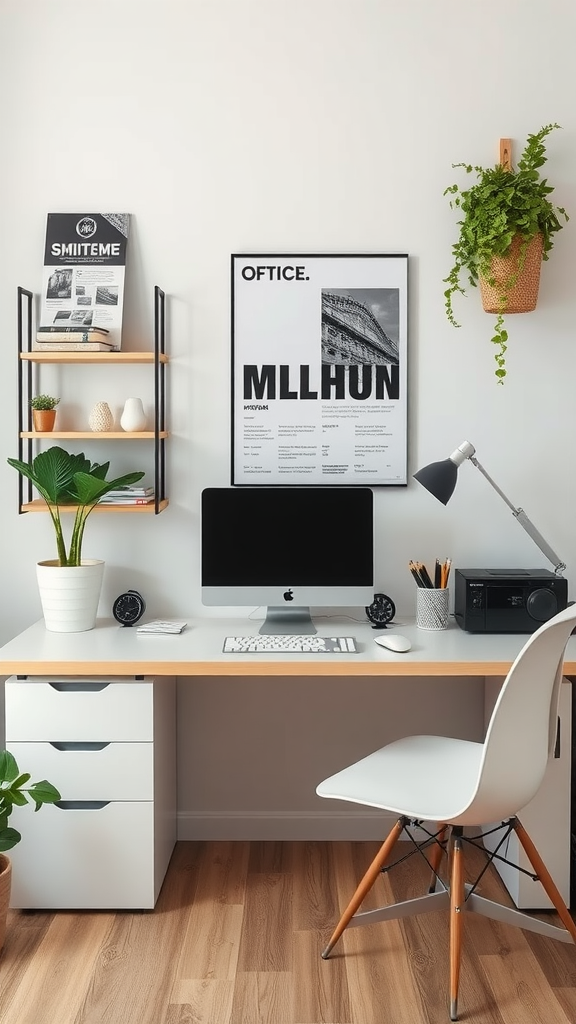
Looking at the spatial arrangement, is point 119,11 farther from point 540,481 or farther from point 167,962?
point 167,962

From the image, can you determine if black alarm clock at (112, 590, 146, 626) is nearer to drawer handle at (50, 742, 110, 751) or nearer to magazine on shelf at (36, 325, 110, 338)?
drawer handle at (50, 742, 110, 751)

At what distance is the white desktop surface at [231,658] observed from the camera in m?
2.35

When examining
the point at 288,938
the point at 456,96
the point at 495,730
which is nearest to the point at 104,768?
the point at 288,938

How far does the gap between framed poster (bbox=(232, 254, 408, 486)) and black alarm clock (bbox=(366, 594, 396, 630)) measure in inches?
15.7

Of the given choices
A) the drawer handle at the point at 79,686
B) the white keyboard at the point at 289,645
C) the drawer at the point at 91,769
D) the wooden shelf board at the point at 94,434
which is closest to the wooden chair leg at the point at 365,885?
the white keyboard at the point at 289,645

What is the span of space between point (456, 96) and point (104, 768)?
2.33 meters

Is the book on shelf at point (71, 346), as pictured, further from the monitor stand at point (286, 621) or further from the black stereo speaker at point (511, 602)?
the black stereo speaker at point (511, 602)

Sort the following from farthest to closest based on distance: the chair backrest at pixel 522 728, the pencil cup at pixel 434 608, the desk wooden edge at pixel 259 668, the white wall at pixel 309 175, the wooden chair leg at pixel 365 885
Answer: the white wall at pixel 309 175
the pencil cup at pixel 434 608
the desk wooden edge at pixel 259 668
the wooden chair leg at pixel 365 885
the chair backrest at pixel 522 728

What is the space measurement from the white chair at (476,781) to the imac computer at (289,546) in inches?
22.3

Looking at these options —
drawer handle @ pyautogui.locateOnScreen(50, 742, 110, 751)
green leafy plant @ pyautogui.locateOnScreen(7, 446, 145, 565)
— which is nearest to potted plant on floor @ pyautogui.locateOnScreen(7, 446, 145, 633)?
green leafy plant @ pyautogui.locateOnScreen(7, 446, 145, 565)

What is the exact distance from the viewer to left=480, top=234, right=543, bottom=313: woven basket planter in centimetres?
270

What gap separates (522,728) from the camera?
6.54 ft

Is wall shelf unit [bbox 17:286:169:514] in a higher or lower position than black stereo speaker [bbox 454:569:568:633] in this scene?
higher

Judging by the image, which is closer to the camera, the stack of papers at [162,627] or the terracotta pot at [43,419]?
the stack of papers at [162,627]
